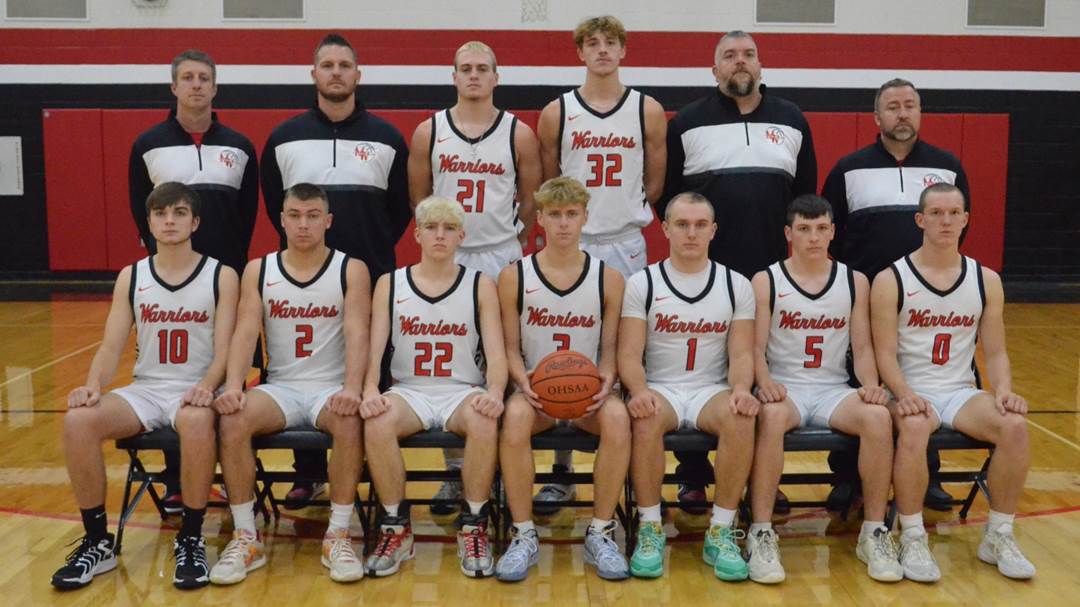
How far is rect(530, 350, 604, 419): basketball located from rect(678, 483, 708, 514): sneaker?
2.73ft

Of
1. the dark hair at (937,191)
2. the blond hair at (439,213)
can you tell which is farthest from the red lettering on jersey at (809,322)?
the blond hair at (439,213)

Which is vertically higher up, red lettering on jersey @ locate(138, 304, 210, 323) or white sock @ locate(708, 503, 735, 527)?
red lettering on jersey @ locate(138, 304, 210, 323)

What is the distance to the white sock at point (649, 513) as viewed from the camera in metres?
3.65

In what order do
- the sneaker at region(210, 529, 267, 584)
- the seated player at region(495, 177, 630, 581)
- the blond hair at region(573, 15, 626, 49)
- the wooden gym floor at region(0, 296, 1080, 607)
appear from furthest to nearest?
the blond hair at region(573, 15, 626, 49) < the seated player at region(495, 177, 630, 581) < the sneaker at region(210, 529, 267, 584) < the wooden gym floor at region(0, 296, 1080, 607)

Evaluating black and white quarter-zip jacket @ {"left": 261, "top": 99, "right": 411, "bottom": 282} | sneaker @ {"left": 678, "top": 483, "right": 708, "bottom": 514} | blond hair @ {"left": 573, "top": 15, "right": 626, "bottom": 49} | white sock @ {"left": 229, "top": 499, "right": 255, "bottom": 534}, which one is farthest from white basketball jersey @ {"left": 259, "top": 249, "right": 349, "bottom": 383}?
sneaker @ {"left": 678, "top": 483, "right": 708, "bottom": 514}

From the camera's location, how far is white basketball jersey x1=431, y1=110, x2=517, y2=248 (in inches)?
171

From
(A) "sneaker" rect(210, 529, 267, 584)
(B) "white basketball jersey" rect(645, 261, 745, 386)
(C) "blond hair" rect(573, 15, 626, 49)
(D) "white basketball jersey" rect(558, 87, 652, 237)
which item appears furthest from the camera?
(D) "white basketball jersey" rect(558, 87, 652, 237)

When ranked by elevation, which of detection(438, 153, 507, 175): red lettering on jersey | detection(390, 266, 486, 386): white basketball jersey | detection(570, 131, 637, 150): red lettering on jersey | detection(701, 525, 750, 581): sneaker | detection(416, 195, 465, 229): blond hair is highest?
detection(570, 131, 637, 150): red lettering on jersey

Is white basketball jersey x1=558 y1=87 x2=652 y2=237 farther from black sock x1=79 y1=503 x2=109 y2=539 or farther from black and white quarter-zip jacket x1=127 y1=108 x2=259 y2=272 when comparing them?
black sock x1=79 y1=503 x2=109 y2=539

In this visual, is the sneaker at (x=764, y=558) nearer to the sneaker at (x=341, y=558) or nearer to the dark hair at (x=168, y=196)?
the sneaker at (x=341, y=558)

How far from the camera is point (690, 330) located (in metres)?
3.88

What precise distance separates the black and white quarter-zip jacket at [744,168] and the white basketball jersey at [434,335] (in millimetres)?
1155

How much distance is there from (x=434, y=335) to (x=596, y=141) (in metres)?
1.14

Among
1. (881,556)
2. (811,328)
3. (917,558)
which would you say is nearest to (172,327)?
(811,328)
